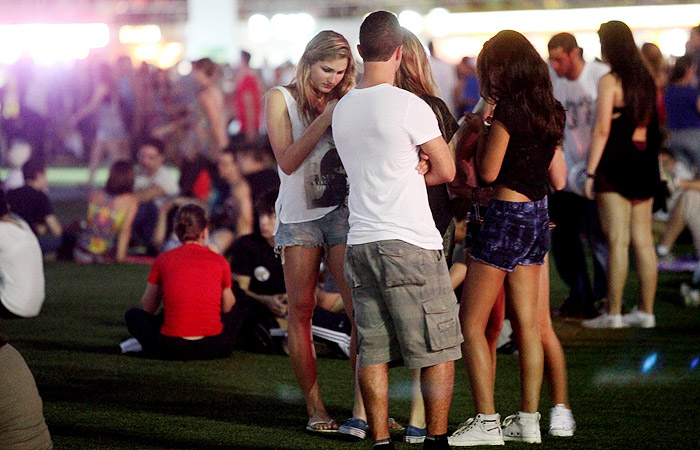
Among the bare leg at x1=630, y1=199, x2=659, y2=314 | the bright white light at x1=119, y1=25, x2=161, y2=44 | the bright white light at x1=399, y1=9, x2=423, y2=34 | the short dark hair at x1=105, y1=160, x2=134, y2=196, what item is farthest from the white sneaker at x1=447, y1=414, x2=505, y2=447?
the bright white light at x1=119, y1=25, x2=161, y2=44

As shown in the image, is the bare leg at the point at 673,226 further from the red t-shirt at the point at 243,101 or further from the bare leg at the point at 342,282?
the red t-shirt at the point at 243,101

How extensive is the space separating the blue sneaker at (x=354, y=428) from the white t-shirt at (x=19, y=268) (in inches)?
124

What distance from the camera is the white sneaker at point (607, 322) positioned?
7.31 m

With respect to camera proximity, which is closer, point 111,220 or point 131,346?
point 131,346

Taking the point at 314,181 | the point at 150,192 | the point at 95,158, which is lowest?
the point at 95,158

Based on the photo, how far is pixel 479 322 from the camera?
4496 mm

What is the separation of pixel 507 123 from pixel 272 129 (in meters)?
1.02

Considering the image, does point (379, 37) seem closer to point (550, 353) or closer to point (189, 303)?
point (550, 353)

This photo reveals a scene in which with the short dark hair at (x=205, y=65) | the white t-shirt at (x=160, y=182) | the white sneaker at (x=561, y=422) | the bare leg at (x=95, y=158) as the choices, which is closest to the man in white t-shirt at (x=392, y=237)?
the white sneaker at (x=561, y=422)

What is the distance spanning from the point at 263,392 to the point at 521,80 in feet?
7.66

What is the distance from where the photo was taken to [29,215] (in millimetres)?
10898

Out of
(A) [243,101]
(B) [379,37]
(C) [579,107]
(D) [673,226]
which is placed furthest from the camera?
(A) [243,101]

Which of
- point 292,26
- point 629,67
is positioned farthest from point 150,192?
point 292,26

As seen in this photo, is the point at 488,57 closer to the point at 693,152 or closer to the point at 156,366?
the point at 156,366
